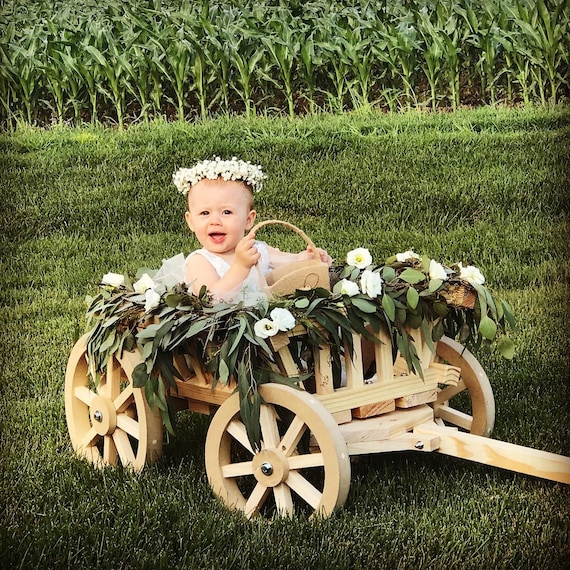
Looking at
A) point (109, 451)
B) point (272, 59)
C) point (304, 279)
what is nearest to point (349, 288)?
point (304, 279)

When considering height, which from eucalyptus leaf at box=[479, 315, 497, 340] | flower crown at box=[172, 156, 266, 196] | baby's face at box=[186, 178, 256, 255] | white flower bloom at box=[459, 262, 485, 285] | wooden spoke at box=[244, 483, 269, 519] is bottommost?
wooden spoke at box=[244, 483, 269, 519]

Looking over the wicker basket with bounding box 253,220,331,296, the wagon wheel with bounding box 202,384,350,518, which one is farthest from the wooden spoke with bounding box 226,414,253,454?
the wicker basket with bounding box 253,220,331,296

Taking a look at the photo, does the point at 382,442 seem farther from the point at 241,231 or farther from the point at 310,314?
the point at 241,231

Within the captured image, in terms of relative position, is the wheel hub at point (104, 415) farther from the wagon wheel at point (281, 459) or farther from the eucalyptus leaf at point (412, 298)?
the eucalyptus leaf at point (412, 298)

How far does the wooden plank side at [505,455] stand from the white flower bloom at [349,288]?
0.34 m

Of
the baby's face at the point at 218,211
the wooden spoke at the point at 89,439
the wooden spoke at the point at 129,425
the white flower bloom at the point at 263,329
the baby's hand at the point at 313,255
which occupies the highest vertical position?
the baby's face at the point at 218,211

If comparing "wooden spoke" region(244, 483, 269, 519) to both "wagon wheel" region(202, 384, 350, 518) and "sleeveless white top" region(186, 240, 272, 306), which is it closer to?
"wagon wheel" region(202, 384, 350, 518)

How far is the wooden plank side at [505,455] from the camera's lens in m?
2.10

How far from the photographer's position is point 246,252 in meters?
2.22

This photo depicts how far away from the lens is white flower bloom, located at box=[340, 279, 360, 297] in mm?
2193

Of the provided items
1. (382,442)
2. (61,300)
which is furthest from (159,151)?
(382,442)

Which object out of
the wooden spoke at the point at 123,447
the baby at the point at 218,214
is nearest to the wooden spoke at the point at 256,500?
the wooden spoke at the point at 123,447

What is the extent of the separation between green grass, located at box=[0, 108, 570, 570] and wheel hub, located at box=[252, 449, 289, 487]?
0.72 feet

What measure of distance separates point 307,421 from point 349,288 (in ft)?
1.08
